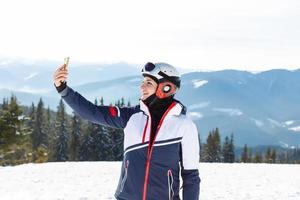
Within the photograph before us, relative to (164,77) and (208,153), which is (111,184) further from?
(208,153)

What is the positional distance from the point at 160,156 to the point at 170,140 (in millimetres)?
172

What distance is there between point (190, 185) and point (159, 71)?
1063 mm

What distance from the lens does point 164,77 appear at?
14.5ft

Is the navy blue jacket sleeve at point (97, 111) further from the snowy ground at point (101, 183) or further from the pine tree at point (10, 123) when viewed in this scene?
the pine tree at point (10, 123)

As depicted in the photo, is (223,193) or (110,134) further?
(110,134)

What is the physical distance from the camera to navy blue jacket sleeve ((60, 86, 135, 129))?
4496mm

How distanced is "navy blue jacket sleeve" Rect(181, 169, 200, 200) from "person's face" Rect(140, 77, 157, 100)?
767 millimetres

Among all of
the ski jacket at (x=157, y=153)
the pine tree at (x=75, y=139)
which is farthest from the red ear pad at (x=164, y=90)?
the pine tree at (x=75, y=139)

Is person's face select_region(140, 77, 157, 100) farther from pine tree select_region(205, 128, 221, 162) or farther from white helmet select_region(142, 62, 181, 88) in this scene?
pine tree select_region(205, 128, 221, 162)

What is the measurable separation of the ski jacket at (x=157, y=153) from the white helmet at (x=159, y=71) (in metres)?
0.24

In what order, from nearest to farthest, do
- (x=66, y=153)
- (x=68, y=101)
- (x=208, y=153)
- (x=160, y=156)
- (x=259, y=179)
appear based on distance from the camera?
(x=160, y=156), (x=68, y=101), (x=259, y=179), (x=66, y=153), (x=208, y=153)

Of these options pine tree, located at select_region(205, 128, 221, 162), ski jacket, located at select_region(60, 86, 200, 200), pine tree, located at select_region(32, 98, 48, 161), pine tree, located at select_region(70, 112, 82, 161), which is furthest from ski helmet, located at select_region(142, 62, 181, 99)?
pine tree, located at select_region(32, 98, 48, 161)

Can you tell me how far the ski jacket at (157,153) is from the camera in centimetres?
423

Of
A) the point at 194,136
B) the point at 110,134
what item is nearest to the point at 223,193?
the point at 194,136
